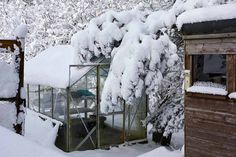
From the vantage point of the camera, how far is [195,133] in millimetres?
6809

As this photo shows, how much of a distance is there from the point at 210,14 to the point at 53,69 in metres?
8.14

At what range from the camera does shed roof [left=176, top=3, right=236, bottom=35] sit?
231 inches

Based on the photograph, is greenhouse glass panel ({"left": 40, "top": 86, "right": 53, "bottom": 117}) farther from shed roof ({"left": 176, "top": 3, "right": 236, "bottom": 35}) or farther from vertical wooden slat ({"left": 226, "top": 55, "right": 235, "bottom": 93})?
vertical wooden slat ({"left": 226, "top": 55, "right": 235, "bottom": 93})

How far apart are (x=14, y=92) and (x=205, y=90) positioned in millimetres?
3379

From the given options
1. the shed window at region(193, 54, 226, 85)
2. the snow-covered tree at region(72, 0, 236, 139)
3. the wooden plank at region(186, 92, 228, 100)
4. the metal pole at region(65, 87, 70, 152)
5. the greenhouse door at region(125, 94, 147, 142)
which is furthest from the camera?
the greenhouse door at region(125, 94, 147, 142)

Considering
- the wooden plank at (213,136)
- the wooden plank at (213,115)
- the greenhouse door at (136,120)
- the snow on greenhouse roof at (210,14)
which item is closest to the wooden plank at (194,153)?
Result: the wooden plank at (213,136)

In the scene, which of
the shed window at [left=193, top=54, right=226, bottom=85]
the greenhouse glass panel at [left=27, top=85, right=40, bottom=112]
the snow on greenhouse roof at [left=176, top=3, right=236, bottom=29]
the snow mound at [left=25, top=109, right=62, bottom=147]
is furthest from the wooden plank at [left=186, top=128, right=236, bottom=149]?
the greenhouse glass panel at [left=27, top=85, right=40, bottom=112]

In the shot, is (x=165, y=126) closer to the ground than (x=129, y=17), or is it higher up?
closer to the ground

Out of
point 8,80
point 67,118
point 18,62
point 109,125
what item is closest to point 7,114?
point 8,80

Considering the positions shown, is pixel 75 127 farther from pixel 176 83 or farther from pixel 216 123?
pixel 216 123

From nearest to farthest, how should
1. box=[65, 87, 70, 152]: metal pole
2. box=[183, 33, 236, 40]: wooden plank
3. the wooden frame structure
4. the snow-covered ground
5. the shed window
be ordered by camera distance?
1. the wooden frame structure
2. box=[183, 33, 236, 40]: wooden plank
3. the shed window
4. the snow-covered ground
5. box=[65, 87, 70, 152]: metal pole

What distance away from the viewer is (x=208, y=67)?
7062 mm

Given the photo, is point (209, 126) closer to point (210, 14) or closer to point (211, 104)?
point (211, 104)

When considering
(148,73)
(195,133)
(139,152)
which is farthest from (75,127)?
(195,133)
